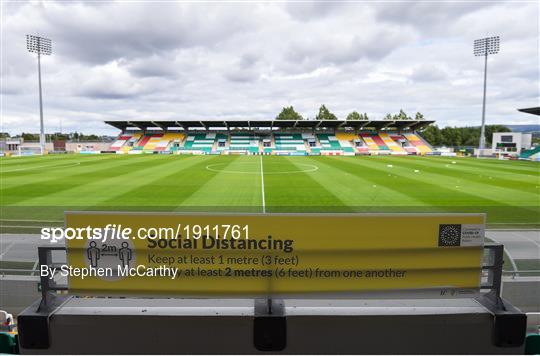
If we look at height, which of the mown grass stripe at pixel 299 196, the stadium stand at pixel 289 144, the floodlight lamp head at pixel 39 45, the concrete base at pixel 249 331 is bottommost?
the mown grass stripe at pixel 299 196

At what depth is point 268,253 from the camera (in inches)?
142

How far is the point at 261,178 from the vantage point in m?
30.5

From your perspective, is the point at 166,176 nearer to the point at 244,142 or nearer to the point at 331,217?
the point at 331,217

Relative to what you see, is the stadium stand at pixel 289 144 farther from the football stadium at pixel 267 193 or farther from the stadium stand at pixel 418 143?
the football stadium at pixel 267 193

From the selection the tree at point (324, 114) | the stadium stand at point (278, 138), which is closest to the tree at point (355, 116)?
the tree at point (324, 114)

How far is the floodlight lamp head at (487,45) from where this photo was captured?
64.1 metres

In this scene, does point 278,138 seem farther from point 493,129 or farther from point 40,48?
point 493,129

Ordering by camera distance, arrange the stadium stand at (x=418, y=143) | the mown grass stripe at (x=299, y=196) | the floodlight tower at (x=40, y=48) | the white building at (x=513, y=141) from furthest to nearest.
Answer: the white building at (x=513, y=141), the stadium stand at (x=418, y=143), the floodlight tower at (x=40, y=48), the mown grass stripe at (x=299, y=196)

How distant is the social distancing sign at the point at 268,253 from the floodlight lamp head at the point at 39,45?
251ft

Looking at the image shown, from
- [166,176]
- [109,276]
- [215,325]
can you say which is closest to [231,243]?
[215,325]

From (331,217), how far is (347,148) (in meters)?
70.7

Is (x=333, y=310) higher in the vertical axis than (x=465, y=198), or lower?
higher

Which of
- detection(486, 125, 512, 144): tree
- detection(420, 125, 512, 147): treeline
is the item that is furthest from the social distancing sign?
detection(486, 125, 512, 144): tree

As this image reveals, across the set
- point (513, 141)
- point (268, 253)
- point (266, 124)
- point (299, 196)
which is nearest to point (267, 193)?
point (299, 196)
